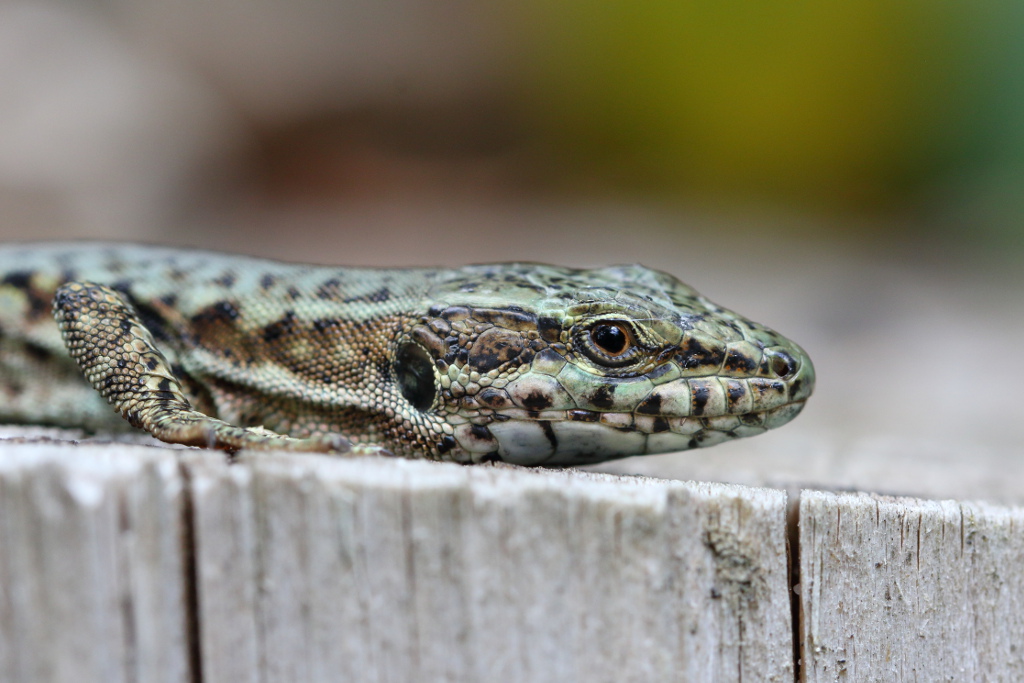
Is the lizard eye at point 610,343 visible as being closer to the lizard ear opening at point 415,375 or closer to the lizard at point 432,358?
the lizard at point 432,358

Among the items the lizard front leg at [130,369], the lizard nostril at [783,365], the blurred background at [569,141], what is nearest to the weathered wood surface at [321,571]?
the lizard front leg at [130,369]

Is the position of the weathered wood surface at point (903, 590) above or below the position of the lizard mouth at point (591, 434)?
below

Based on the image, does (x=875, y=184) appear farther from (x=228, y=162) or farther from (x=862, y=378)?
(x=228, y=162)

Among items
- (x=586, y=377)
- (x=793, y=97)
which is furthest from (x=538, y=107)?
(x=586, y=377)

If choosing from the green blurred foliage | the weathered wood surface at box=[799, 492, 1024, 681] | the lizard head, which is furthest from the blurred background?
the weathered wood surface at box=[799, 492, 1024, 681]

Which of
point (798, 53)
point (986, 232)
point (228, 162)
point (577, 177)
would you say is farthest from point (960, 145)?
point (228, 162)

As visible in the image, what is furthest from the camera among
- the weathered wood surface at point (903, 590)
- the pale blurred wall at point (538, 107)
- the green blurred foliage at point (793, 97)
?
the green blurred foliage at point (793, 97)
